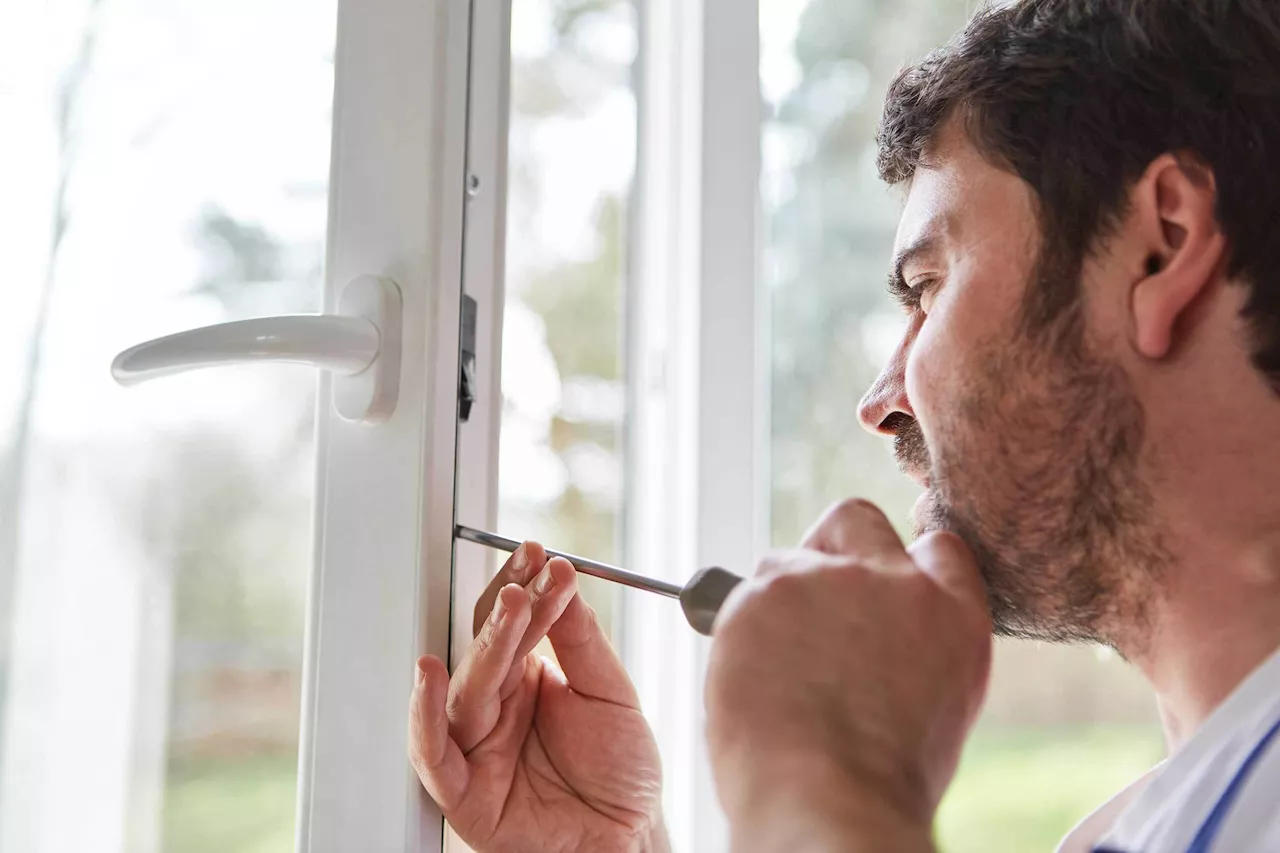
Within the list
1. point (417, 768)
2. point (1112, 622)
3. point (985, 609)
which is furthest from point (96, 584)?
point (1112, 622)

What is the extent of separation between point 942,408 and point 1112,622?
0.17 metres

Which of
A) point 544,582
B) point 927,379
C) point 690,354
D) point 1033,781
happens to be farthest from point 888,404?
point 1033,781

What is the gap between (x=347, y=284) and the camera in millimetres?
669

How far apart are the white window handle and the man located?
0.14 m

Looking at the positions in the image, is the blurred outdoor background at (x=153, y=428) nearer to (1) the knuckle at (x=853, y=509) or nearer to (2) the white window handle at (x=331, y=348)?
(2) the white window handle at (x=331, y=348)

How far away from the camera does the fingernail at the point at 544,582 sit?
66cm

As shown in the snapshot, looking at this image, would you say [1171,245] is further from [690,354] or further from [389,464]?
[690,354]

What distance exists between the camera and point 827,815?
1.68ft

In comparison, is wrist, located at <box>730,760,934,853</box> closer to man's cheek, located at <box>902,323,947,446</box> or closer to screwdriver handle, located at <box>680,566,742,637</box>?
screwdriver handle, located at <box>680,566,742,637</box>

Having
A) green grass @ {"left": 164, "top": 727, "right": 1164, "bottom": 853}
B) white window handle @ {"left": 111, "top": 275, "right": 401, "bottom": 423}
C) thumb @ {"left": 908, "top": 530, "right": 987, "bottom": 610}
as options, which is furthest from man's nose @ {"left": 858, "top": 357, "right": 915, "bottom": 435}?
green grass @ {"left": 164, "top": 727, "right": 1164, "bottom": 853}

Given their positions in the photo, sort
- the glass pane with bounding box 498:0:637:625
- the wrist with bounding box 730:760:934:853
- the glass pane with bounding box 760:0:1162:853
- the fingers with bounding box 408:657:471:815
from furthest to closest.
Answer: the glass pane with bounding box 760:0:1162:853, the glass pane with bounding box 498:0:637:625, the fingers with bounding box 408:657:471:815, the wrist with bounding box 730:760:934:853

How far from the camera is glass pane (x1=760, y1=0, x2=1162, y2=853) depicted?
1307mm

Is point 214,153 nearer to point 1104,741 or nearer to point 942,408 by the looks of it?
point 942,408

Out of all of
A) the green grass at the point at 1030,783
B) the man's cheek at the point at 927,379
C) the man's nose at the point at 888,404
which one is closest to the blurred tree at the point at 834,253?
the green grass at the point at 1030,783
